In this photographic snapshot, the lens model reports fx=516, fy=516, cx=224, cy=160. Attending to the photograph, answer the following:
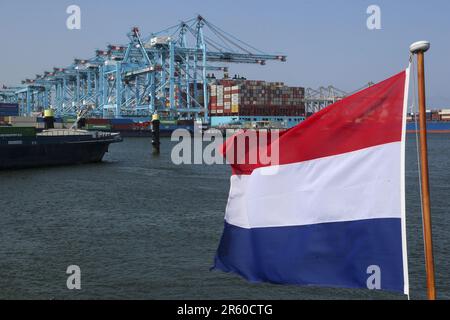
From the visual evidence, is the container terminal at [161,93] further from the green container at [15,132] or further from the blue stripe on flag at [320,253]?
the blue stripe on flag at [320,253]

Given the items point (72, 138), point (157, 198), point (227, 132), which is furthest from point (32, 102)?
point (157, 198)

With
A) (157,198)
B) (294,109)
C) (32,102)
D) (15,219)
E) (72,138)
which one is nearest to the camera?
(15,219)

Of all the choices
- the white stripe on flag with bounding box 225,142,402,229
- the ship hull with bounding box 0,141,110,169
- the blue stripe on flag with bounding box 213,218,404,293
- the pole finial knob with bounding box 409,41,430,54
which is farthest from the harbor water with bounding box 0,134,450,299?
the ship hull with bounding box 0,141,110,169

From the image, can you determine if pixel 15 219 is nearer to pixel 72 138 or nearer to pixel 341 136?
pixel 341 136

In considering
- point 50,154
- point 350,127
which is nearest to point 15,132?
point 50,154

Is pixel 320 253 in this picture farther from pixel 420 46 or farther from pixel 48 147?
pixel 48 147

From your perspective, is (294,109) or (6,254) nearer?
(6,254)

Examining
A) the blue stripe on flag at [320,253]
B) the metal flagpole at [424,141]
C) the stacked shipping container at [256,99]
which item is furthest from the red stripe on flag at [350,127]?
the stacked shipping container at [256,99]
